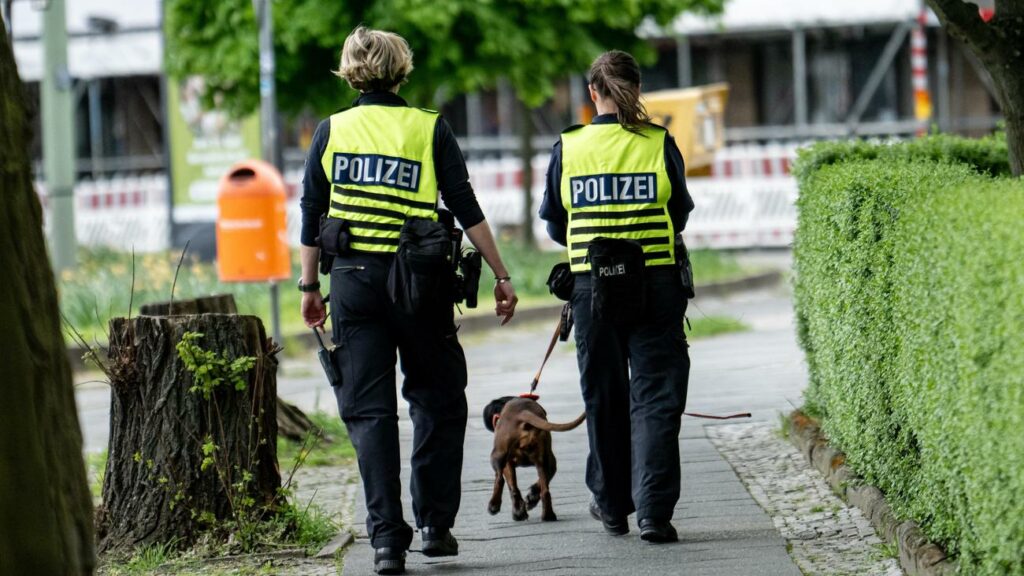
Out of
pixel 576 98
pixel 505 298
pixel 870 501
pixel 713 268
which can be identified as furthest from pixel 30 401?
pixel 576 98

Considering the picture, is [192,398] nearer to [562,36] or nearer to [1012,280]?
[1012,280]

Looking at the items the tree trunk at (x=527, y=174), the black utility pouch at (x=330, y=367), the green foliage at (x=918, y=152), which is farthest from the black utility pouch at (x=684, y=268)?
the tree trunk at (x=527, y=174)

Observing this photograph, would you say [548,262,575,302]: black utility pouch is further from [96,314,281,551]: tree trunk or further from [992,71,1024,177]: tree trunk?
[992,71,1024,177]: tree trunk

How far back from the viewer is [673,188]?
593 cm

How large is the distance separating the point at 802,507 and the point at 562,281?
1.34 m

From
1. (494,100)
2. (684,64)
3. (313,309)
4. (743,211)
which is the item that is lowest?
(743,211)

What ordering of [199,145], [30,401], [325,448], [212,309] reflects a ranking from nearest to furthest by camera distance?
[30,401] < [212,309] < [325,448] < [199,145]

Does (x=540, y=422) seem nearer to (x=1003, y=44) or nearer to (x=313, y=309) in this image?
(x=313, y=309)

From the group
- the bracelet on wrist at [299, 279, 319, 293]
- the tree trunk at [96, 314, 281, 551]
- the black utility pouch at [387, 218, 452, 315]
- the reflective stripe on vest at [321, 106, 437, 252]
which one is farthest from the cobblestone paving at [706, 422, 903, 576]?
the tree trunk at [96, 314, 281, 551]

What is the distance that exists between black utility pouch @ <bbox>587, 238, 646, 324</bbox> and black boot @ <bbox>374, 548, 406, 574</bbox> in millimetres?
1088

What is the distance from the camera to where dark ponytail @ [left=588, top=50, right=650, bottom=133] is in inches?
231

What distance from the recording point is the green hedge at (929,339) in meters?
3.83

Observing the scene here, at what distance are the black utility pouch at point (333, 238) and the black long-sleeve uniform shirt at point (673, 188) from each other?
824 mm

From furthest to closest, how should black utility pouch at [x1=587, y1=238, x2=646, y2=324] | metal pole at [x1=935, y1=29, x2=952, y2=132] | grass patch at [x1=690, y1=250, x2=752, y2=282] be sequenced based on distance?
1. metal pole at [x1=935, y1=29, x2=952, y2=132]
2. grass patch at [x1=690, y1=250, x2=752, y2=282]
3. black utility pouch at [x1=587, y1=238, x2=646, y2=324]
